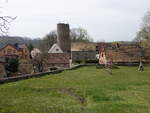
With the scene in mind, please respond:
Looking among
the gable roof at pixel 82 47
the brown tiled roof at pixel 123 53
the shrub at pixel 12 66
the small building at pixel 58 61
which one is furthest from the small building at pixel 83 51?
the shrub at pixel 12 66

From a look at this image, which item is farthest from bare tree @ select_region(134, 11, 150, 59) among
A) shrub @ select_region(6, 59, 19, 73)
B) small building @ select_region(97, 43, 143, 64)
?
shrub @ select_region(6, 59, 19, 73)

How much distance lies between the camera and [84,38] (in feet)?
338

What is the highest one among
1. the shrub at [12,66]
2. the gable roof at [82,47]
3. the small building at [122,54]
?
the gable roof at [82,47]

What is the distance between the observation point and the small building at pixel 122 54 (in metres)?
51.2

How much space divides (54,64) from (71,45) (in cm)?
2405

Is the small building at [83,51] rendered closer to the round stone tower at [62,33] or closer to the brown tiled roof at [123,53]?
the round stone tower at [62,33]

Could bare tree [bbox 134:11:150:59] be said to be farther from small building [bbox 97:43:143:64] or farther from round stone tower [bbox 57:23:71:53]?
round stone tower [bbox 57:23:71:53]

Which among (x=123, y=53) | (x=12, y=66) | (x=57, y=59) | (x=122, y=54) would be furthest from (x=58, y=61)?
(x=123, y=53)

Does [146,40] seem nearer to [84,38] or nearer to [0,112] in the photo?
[0,112]

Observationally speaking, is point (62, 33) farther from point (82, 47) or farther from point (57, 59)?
point (57, 59)

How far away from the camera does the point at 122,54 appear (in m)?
52.9

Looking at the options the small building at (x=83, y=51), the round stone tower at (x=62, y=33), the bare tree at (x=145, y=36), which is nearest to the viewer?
the bare tree at (x=145, y=36)

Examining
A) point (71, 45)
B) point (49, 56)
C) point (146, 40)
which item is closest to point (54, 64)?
point (49, 56)

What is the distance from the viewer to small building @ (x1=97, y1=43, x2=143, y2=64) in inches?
2014
